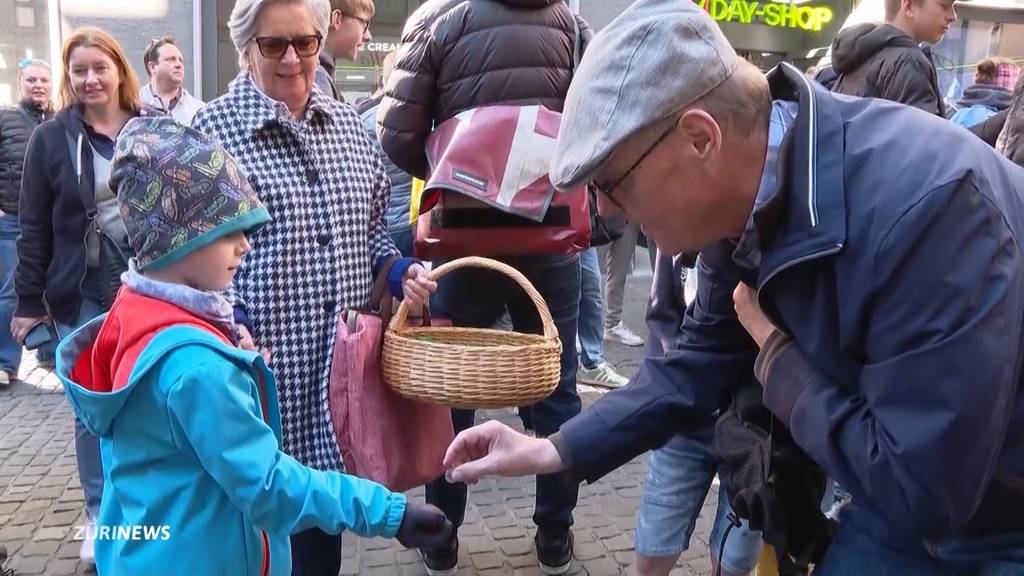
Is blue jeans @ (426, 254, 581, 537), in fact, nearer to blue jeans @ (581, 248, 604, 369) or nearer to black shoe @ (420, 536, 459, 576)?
black shoe @ (420, 536, 459, 576)

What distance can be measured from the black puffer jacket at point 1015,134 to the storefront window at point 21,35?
8450 millimetres

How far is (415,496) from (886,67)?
9.39 feet

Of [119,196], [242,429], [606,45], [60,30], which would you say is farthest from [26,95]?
[606,45]

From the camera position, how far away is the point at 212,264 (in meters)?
1.94

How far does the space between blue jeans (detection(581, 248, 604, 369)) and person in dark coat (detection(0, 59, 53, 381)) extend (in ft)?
12.5

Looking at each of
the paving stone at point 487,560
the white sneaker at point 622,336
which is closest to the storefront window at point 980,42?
the white sneaker at point 622,336

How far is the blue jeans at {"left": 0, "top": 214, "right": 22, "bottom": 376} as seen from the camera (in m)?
5.95

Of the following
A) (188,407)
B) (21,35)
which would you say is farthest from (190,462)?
(21,35)

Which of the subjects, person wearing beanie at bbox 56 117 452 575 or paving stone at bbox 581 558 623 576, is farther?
paving stone at bbox 581 558 623 576

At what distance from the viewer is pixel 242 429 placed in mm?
1732

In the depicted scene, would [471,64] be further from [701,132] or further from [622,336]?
[622,336]

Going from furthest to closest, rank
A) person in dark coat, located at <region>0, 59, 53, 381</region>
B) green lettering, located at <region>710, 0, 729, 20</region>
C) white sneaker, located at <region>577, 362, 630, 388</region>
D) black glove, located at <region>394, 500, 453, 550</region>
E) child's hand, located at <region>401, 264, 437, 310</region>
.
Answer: green lettering, located at <region>710, 0, 729, 20</region> → person in dark coat, located at <region>0, 59, 53, 381</region> → white sneaker, located at <region>577, 362, 630, 388</region> → child's hand, located at <region>401, 264, 437, 310</region> → black glove, located at <region>394, 500, 453, 550</region>

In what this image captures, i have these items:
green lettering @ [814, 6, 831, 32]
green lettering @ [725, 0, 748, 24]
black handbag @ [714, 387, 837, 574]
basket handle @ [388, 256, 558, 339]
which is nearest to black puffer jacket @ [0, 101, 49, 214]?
basket handle @ [388, 256, 558, 339]

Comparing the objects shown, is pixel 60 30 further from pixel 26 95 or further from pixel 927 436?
pixel 927 436
